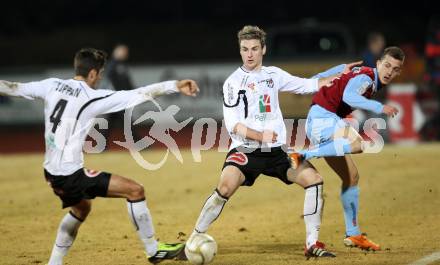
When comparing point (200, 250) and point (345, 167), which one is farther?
point (345, 167)

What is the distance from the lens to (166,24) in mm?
28906

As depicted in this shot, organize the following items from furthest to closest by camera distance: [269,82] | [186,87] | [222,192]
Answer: [269,82] → [222,192] → [186,87]

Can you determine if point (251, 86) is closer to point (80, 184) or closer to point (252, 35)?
point (252, 35)

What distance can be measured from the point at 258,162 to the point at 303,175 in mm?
453

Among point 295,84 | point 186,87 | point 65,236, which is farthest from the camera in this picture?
point 295,84

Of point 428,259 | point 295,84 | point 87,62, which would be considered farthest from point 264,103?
point 428,259

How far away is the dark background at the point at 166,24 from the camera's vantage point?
26844 millimetres

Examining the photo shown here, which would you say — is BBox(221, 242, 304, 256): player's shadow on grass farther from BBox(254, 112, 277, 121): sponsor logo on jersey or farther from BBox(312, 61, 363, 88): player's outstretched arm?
BBox(312, 61, 363, 88): player's outstretched arm

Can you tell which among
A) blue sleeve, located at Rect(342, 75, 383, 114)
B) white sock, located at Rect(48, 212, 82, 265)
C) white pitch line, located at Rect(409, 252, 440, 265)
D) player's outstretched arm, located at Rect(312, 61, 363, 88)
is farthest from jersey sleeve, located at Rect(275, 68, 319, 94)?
white sock, located at Rect(48, 212, 82, 265)

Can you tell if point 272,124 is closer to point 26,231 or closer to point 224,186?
point 224,186

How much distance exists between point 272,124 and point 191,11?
2183 cm

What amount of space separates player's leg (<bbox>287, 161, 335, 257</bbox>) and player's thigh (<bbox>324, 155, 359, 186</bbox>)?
1.96 ft

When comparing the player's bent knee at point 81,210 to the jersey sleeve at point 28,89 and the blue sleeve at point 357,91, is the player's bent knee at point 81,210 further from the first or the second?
the blue sleeve at point 357,91

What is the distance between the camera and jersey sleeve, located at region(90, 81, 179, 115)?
266 inches
